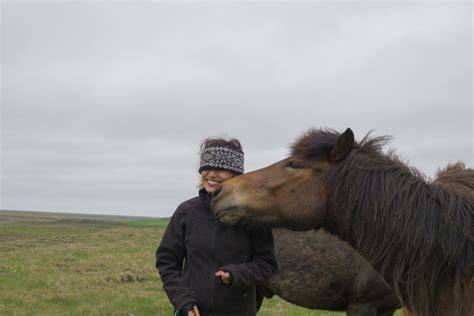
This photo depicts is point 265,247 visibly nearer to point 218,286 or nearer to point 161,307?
point 218,286

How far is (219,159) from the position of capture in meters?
3.57

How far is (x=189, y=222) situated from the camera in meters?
3.60

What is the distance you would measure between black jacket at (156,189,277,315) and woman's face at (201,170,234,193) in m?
0.09

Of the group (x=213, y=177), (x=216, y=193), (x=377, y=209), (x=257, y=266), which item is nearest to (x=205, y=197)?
(x=213, y=177)

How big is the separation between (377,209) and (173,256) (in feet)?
5.27

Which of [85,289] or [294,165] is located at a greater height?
[294,165]

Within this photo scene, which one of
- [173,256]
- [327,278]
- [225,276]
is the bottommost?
[327,278]

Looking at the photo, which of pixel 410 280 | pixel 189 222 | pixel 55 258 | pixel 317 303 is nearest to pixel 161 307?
pixel 317 303

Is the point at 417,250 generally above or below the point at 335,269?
above

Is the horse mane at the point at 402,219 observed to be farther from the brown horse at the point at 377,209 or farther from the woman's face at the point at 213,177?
the woman's face at the point at 213,177

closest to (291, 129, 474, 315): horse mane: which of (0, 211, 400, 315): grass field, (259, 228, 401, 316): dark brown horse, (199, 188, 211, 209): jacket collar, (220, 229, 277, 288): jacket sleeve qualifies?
(220, 229, 277, 288): jacket sleeve

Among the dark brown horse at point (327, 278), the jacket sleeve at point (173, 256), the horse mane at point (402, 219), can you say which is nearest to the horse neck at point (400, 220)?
the horse mane at point (402, 219)

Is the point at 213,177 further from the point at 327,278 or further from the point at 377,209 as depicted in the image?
the point at 327,278

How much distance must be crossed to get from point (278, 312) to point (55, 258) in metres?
10.6
